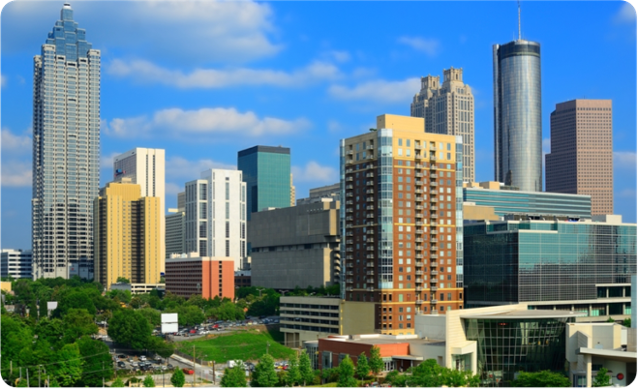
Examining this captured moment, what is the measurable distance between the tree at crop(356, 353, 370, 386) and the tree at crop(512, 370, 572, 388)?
80.9 ft

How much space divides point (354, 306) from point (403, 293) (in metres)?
12.7

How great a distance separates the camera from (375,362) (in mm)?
130500

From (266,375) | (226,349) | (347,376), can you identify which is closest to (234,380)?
(266,375)

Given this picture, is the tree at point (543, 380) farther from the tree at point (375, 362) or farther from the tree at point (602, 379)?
the tree at point (375, 362)

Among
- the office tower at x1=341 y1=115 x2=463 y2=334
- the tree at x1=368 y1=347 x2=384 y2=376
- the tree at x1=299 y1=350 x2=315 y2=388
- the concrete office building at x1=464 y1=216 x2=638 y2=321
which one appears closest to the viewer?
the tree at x1=368 y1=347 x2=384 y2=376

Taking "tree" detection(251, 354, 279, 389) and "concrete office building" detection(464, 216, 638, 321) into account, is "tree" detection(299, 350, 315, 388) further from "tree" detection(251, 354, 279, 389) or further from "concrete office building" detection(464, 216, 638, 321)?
"concrete office building" detection(464, 216, 638, 321)

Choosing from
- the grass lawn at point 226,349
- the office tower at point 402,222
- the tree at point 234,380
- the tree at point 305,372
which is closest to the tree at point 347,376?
the tree at point 305,372

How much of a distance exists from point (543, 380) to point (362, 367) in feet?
98.0

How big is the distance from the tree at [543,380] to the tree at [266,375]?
3985 cm

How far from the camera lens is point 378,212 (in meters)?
179

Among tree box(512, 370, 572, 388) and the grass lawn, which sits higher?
tree box(512, 370, 572, 388)

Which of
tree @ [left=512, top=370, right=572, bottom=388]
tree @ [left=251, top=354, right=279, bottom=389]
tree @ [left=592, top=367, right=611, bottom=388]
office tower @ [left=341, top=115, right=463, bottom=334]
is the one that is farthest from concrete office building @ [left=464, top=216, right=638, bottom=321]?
tree @ [left=251, top=354, right=279, bottom=389]

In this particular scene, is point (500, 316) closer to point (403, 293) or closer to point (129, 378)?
point (403, 293)

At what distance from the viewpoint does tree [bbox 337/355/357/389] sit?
122 meters
